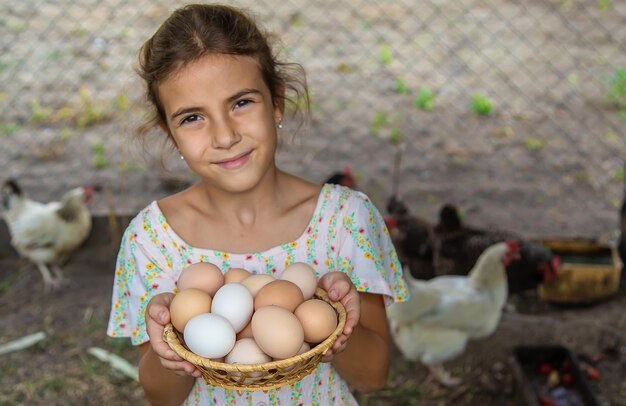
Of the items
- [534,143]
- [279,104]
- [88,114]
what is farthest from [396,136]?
[279,104]

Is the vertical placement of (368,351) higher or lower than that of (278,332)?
lower

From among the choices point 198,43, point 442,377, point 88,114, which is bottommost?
point 442,377

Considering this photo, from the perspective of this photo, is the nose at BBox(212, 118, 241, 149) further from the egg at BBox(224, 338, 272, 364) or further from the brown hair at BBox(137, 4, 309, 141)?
the egg at BBox(224, 338, 272, 364)

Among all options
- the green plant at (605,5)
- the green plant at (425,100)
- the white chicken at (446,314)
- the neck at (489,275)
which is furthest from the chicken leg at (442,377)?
the green plant at (605,5)

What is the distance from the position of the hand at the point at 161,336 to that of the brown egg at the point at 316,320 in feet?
0.66

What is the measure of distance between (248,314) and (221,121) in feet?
1.20

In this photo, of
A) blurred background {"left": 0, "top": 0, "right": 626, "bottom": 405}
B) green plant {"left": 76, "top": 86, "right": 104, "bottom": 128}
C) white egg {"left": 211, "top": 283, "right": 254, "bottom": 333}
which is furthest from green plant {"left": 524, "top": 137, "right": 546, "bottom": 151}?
white egg {"left": 211, "top": 283, "right": 254, "bottom": 333}

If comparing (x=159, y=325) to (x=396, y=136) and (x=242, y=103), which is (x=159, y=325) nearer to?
(x=242, y=103)

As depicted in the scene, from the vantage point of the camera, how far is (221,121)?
131 cm

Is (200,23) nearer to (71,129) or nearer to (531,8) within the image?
(71,129)

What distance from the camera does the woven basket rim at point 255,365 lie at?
3.47 feet

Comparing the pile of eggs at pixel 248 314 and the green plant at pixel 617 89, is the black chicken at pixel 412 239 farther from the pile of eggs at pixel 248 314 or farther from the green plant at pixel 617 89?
the green plant at pixel 617 89

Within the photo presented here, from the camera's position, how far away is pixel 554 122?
16.6ft

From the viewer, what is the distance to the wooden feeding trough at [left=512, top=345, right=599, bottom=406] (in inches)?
105
